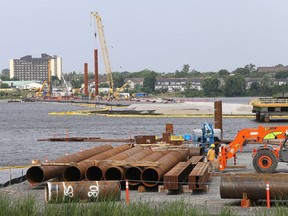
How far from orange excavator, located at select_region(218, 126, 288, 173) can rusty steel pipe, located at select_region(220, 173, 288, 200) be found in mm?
7296

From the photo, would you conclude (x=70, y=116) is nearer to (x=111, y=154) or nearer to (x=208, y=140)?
(x=208, y=140)

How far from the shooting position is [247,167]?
131ft

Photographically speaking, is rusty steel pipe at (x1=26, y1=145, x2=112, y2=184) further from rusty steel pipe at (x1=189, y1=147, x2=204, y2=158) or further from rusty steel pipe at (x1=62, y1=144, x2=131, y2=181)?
rusty steel pipe at (x1=189, y1=147, x2=204, y2=158)

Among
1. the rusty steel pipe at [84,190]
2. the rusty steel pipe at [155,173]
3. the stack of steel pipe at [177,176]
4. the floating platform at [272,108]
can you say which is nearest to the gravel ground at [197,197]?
the stack of steel pipe at [177,176]

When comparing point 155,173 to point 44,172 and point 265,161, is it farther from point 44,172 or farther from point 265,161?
point 265,161

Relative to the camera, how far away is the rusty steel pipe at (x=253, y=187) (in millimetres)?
26469

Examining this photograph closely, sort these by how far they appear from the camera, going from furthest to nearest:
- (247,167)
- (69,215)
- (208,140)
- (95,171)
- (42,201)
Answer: (208,140)
(247,167)
(95,171)
(42,201)
(69,215)

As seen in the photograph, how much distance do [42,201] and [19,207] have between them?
743 centimetres

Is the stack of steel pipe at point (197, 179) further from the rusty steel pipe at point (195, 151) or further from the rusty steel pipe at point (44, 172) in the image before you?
the rusty steel pipe at point (195, 151)

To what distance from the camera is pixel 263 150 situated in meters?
34.7

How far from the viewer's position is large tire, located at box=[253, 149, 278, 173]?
3453 centimetres

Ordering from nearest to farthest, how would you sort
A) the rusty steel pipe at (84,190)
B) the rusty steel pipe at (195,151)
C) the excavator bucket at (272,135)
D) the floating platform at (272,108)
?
the rusty steel pipe at (84,190), the excavator bucket at (272,135), the rusty steel pipe at (195,151), the floating platform at (272,108)

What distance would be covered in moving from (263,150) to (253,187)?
8.32 m

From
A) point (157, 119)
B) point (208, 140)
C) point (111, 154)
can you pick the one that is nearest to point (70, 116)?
point (157, 119)
